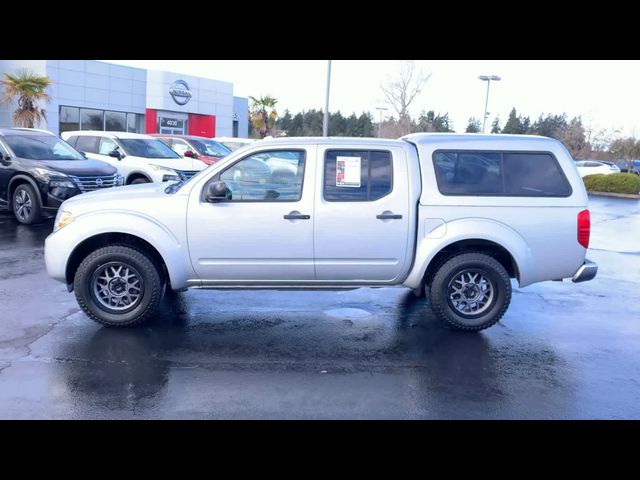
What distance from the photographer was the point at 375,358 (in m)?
5.36

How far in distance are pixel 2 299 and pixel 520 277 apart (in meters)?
5.74

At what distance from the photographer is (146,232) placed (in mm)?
5812

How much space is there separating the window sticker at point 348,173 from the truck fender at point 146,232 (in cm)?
171

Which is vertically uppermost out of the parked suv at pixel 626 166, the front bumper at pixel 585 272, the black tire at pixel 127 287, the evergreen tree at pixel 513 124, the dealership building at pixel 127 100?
the evergreen tree at pixel 513 124

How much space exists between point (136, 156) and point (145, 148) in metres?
0.62

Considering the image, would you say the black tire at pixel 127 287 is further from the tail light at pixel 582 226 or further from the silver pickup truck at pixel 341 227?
the tail light at pixel 582 226

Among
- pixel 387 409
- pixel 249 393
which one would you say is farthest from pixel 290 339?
pixel 387 409

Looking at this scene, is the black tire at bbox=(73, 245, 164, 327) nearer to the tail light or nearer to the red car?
the tail light

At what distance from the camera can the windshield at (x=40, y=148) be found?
12.2 meters

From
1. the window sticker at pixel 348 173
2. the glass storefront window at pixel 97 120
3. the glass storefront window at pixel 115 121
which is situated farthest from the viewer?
the glass storefront window at pixel 115 121

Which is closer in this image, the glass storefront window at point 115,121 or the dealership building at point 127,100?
the dealership building at point 127,100

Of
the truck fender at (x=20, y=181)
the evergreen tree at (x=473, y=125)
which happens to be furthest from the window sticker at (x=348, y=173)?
the evergreen tree at (x=473, y=125)

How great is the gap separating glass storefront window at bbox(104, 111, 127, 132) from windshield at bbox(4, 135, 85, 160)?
20.1 meters

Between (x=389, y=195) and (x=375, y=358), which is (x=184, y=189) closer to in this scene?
(x=389, y=195)
